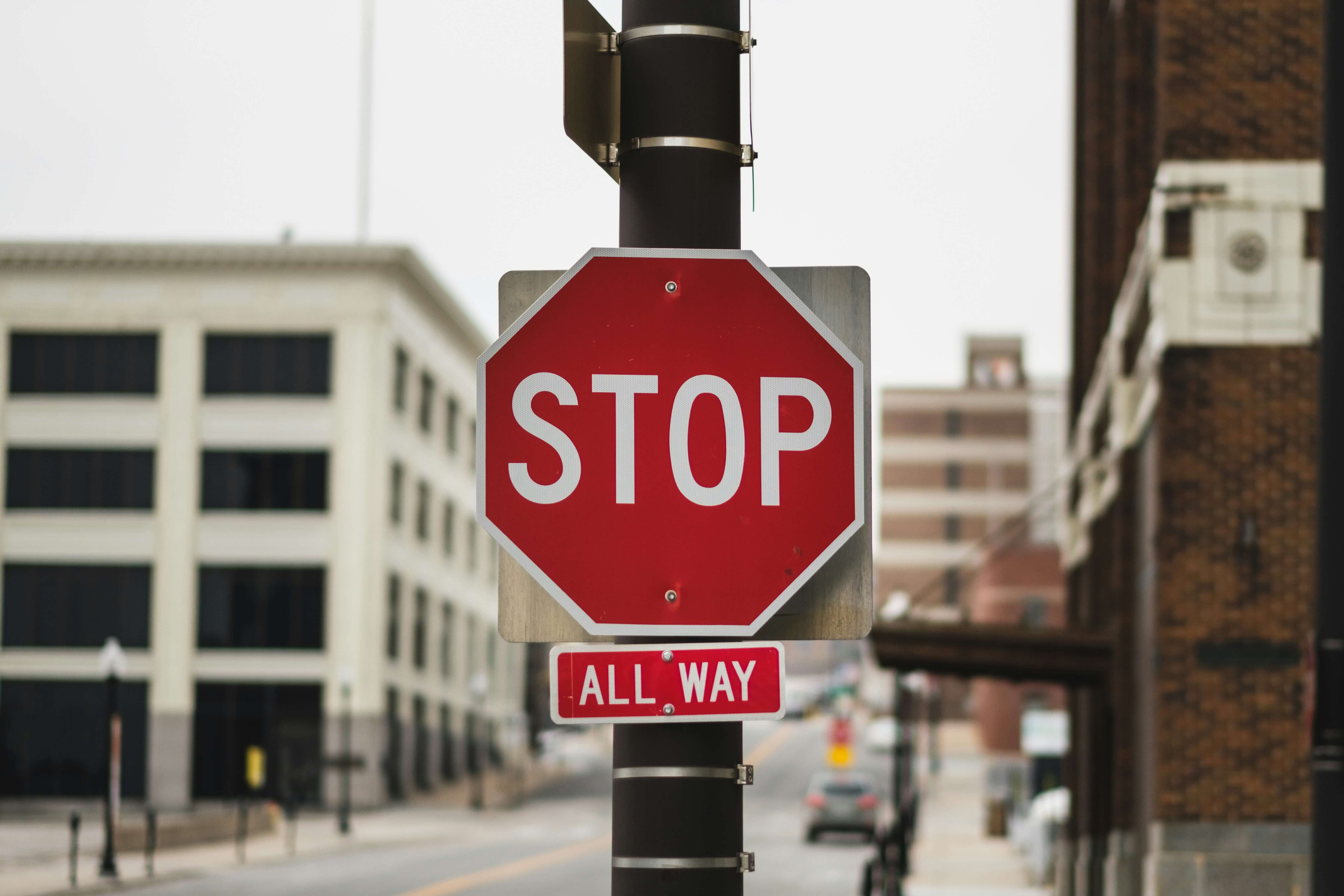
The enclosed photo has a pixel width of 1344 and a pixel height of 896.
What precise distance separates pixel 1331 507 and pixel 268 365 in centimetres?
5990

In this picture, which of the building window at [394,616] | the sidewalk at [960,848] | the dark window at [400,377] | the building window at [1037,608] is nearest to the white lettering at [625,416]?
the sidewalk at [960,848]

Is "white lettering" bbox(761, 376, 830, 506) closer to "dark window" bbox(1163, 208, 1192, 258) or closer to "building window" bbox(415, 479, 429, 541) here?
"dark window" bbox(1163, 208, 1192, 258)

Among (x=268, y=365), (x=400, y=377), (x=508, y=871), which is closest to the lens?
(x=508, y=871)

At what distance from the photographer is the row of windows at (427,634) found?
66250 millimetres

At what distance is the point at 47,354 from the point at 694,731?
62757mm

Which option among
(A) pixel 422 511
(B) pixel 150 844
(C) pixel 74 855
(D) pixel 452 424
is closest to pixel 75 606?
(A) pixel 422 511

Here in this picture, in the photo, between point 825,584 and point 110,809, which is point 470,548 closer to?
point 110,809

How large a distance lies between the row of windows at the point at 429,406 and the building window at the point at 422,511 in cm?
210

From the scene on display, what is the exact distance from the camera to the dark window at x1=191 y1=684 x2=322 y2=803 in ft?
202

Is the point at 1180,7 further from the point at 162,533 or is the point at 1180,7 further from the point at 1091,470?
the point at 162,533

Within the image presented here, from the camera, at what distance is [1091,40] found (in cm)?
2705

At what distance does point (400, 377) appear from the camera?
2667 inches

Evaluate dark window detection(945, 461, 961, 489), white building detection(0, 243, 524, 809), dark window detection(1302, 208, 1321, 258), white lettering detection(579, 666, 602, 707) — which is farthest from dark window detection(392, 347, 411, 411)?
dark window detection(945, 461, 961, 489)

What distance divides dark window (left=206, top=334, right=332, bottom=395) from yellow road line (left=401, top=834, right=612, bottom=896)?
2445 cm
